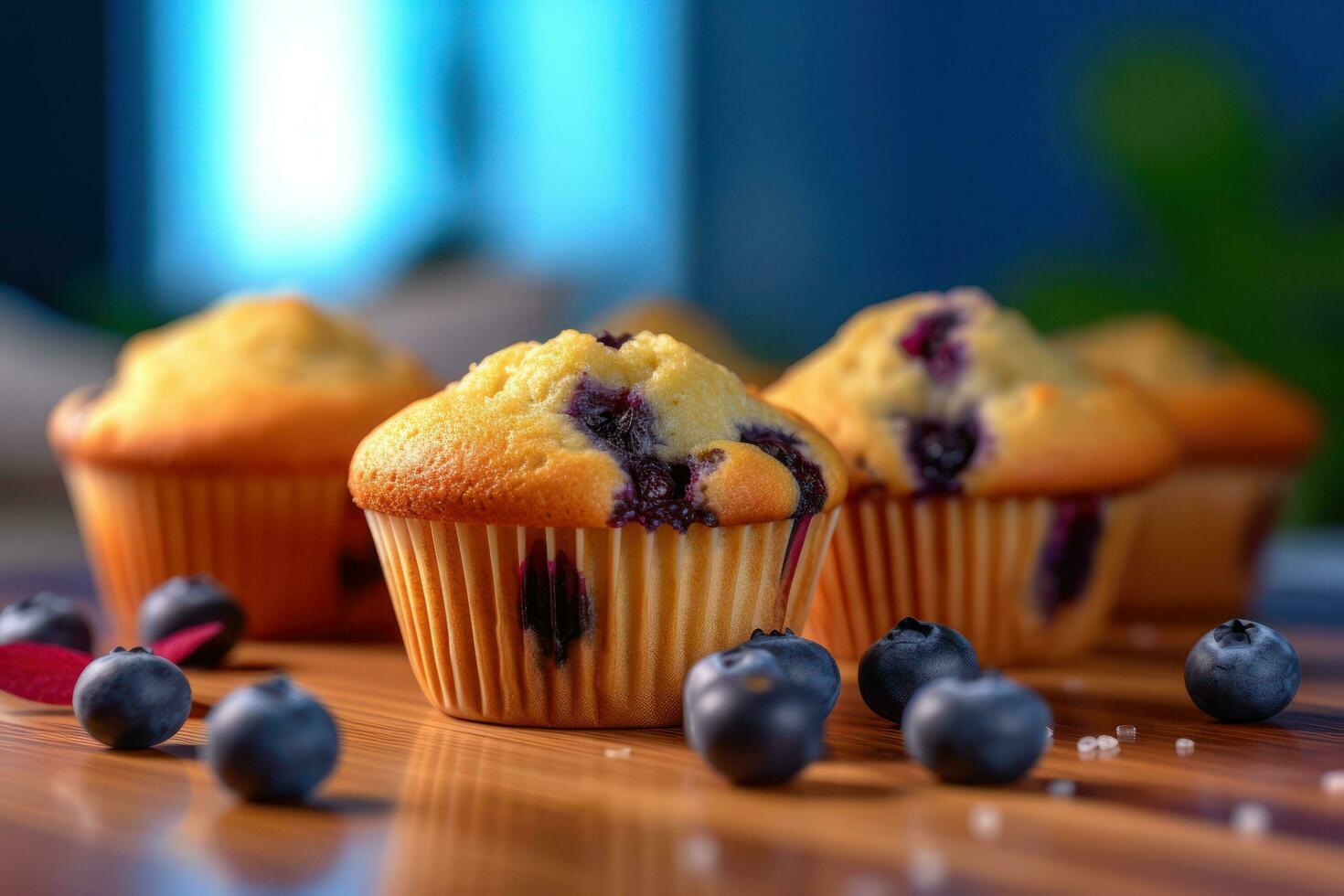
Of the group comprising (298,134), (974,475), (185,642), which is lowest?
(185,642)

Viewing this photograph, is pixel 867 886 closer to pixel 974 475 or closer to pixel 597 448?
pixel 597 448

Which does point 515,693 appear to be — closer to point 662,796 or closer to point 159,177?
point 662,796

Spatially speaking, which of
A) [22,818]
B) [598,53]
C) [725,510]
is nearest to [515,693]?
[725,510]

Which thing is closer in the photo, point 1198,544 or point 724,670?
point 724,670

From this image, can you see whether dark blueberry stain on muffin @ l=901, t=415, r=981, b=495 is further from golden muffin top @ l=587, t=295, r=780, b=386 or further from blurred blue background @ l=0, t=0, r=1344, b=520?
blurred blue background @ l=0, t=0, r=1344, b=520

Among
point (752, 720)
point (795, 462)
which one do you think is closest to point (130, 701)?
point (752, 720)

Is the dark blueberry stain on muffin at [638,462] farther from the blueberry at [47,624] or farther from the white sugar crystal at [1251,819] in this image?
the blueberry at [47,624]
